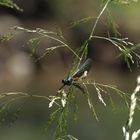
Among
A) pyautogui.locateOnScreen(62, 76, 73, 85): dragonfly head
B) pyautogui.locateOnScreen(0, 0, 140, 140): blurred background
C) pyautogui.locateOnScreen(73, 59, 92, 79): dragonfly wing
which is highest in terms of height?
Result: pyautogui.locateOnScreen(73, 59, 92, 79): dragonfly wing

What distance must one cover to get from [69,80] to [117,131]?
40.6ft

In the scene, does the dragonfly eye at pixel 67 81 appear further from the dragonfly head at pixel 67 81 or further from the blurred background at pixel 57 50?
the blurred background at pixel 57 50

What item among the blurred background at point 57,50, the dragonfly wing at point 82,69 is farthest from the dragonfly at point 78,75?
the blurred background at point 57,50

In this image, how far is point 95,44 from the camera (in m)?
21.8

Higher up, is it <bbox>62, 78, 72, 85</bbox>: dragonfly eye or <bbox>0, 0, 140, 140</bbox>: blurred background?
<bbox>62, 78, 72, 85</bbox>: dragonfly eye

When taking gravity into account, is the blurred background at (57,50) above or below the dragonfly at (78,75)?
below

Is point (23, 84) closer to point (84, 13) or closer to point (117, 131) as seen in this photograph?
point (84, 13)

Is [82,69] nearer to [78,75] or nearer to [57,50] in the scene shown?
[78,75]

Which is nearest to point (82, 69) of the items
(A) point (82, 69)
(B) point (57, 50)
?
(A) point (82, 69)

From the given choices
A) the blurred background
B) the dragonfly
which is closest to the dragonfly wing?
the dragonfly

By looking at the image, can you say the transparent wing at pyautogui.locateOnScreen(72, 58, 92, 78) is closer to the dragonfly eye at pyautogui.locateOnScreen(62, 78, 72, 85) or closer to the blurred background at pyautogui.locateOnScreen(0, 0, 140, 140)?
the dragonfly eye at pyautogui.locateOnScreen(62, 78, 72, 85)

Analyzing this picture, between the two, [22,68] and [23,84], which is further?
[22,68]

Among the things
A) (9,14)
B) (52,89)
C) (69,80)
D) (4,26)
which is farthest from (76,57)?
(9,14)

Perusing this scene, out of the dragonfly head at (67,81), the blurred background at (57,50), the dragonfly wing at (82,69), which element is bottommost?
the blurred background at (57,50)
